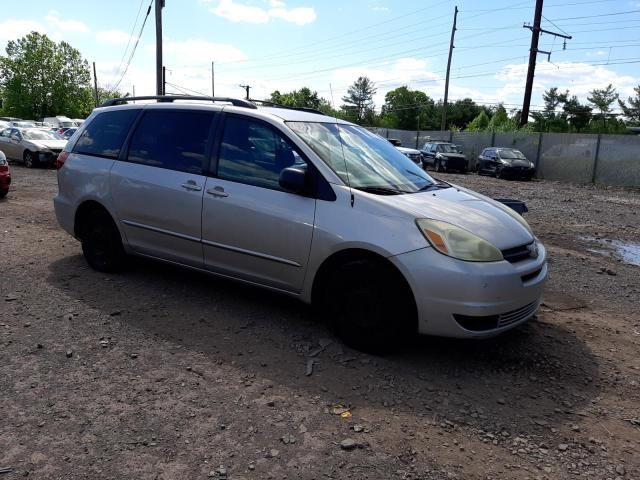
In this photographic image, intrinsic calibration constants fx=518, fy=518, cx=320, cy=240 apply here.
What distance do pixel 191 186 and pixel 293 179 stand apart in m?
1.11

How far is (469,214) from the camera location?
12.3 ft

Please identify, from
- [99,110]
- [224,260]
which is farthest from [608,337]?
[99,110]

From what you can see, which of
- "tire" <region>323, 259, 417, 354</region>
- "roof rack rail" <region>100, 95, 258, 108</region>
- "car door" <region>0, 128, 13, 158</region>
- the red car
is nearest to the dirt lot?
"tire" <region>323, 259, 417, 354</region>

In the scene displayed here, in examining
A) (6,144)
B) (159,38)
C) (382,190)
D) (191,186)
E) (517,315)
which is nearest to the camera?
(517,315)

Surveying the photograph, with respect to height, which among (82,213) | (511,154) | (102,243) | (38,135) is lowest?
(102,243)

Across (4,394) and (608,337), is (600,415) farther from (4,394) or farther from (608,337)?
(4,394)

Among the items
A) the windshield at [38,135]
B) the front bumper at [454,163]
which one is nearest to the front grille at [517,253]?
the windshield at [38,135]

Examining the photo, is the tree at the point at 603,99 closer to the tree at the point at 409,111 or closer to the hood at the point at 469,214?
the tree at the point at 409,111

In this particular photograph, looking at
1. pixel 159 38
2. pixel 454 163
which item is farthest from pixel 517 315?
pixel 454 163

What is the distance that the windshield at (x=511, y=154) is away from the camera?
25158 mm

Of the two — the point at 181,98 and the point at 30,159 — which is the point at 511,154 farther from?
the point at 181,98

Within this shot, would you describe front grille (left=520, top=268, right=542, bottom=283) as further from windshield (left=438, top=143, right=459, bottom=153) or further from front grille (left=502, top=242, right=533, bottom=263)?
windshield (left=438, top=143, right=459, bottom=153)

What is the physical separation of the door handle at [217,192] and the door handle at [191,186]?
124mm

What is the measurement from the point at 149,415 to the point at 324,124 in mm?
2735
